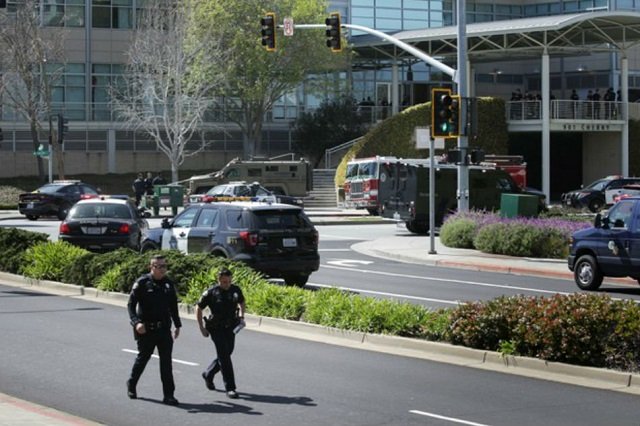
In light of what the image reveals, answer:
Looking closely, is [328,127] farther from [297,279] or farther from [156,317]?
[156,317]

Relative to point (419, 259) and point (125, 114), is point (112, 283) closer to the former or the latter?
point (419, 259)

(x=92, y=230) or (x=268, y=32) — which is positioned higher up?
(x=268, y=32)

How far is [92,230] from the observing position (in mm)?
29797

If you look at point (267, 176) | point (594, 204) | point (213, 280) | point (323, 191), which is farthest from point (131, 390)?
point (323, 191)

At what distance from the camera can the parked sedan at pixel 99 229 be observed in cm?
2973

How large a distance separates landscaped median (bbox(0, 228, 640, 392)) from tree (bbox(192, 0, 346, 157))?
44598 millimetres

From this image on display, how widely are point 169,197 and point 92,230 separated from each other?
22618 millimetres

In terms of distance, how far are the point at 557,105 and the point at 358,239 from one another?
2599 cm

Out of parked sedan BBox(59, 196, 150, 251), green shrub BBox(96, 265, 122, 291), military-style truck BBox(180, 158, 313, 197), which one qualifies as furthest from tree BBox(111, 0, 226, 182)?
green shrub BBox(96, 265, 122, 291)

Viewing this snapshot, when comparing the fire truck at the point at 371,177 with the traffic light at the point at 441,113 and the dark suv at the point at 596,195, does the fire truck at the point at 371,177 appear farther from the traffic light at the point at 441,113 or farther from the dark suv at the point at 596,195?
the traffic light at the point at 441,113

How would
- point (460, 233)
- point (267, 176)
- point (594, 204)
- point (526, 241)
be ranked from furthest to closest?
point (267, 176)
point (594, 204)
point (460, 233)
point (526, 241)

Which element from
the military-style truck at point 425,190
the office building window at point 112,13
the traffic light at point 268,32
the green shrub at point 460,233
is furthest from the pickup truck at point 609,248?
the office building window at point 112,13

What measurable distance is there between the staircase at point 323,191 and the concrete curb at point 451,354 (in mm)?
Result: 42471

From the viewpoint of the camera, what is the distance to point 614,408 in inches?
508
